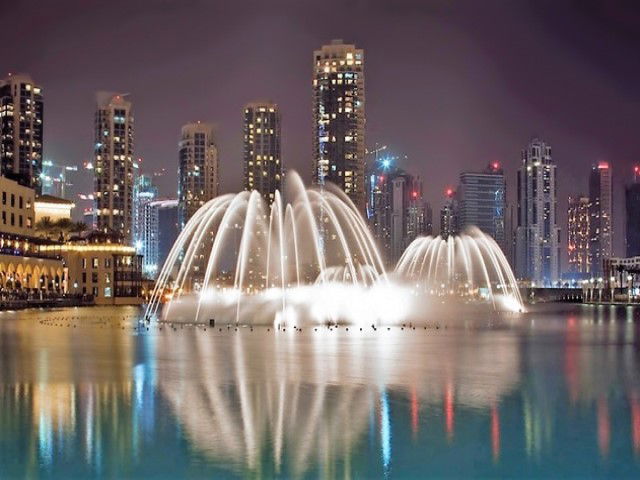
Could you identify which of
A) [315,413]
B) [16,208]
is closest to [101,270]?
[16,208]

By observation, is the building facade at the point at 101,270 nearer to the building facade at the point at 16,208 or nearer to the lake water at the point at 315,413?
the building facade at the point at 16,208

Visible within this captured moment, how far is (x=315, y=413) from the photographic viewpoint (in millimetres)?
23266

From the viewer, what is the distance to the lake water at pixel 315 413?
58.2 ft

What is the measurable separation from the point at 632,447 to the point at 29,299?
109 metres

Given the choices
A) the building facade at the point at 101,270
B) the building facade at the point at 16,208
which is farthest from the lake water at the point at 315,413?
the building facade at the point at 101,270

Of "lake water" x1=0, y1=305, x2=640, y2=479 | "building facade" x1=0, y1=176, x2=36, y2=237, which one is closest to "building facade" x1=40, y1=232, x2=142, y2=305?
"building facade" x1=0, y1=176, x2=36, y2=237

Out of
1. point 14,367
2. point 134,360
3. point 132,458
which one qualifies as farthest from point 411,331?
point 132,458

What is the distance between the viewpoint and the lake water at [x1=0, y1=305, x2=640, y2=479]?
17.7 metres

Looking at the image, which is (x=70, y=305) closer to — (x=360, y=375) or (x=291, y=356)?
(x=291, y=356)

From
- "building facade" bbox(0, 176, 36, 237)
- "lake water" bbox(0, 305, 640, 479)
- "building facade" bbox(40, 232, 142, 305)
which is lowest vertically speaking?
"lake water" bbox(0, 305, 640, 479)

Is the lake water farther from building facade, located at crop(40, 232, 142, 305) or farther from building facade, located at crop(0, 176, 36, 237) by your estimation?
building facade, located at crop(40, 232, 142, 305)

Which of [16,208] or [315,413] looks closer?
[315,413]

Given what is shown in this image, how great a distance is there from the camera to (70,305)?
130 m

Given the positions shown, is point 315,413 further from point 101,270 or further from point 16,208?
point 101,270
